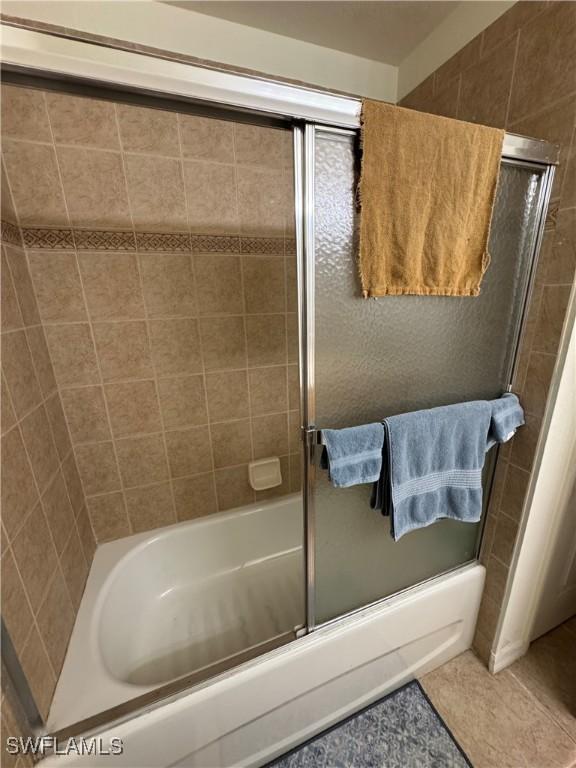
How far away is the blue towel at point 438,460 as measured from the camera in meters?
0.88

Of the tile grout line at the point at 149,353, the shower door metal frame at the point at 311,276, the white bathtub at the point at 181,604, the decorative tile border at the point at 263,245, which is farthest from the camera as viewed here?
the decorative tile border at the point at 263,245

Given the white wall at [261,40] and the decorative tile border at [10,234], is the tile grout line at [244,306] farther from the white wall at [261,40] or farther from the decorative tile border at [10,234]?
the decorative tile border at [10,234]

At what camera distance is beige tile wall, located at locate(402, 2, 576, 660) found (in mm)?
878

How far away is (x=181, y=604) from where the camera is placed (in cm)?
147

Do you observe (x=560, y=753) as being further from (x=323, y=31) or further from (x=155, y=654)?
(x=323, y=31)

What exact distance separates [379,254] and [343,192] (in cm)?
16

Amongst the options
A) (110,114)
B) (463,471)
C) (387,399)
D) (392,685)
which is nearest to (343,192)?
(387,399)

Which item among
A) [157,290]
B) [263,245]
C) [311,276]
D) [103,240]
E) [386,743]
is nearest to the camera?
[311,276]

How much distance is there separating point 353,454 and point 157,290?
1.04 metres

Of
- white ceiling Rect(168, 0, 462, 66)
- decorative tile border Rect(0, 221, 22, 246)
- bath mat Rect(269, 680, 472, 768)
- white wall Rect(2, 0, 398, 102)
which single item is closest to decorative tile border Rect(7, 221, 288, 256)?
decorative tile border Rect(0, 221, 22, 246)

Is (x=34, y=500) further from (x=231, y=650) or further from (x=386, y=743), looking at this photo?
(x=386, y=743)

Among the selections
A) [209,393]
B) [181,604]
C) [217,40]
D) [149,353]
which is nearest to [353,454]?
[209,393]

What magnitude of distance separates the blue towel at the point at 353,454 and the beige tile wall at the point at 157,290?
0.66 m

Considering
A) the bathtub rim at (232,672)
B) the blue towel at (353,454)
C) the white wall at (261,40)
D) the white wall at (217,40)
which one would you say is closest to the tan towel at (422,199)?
the blue towel at (353,454)
